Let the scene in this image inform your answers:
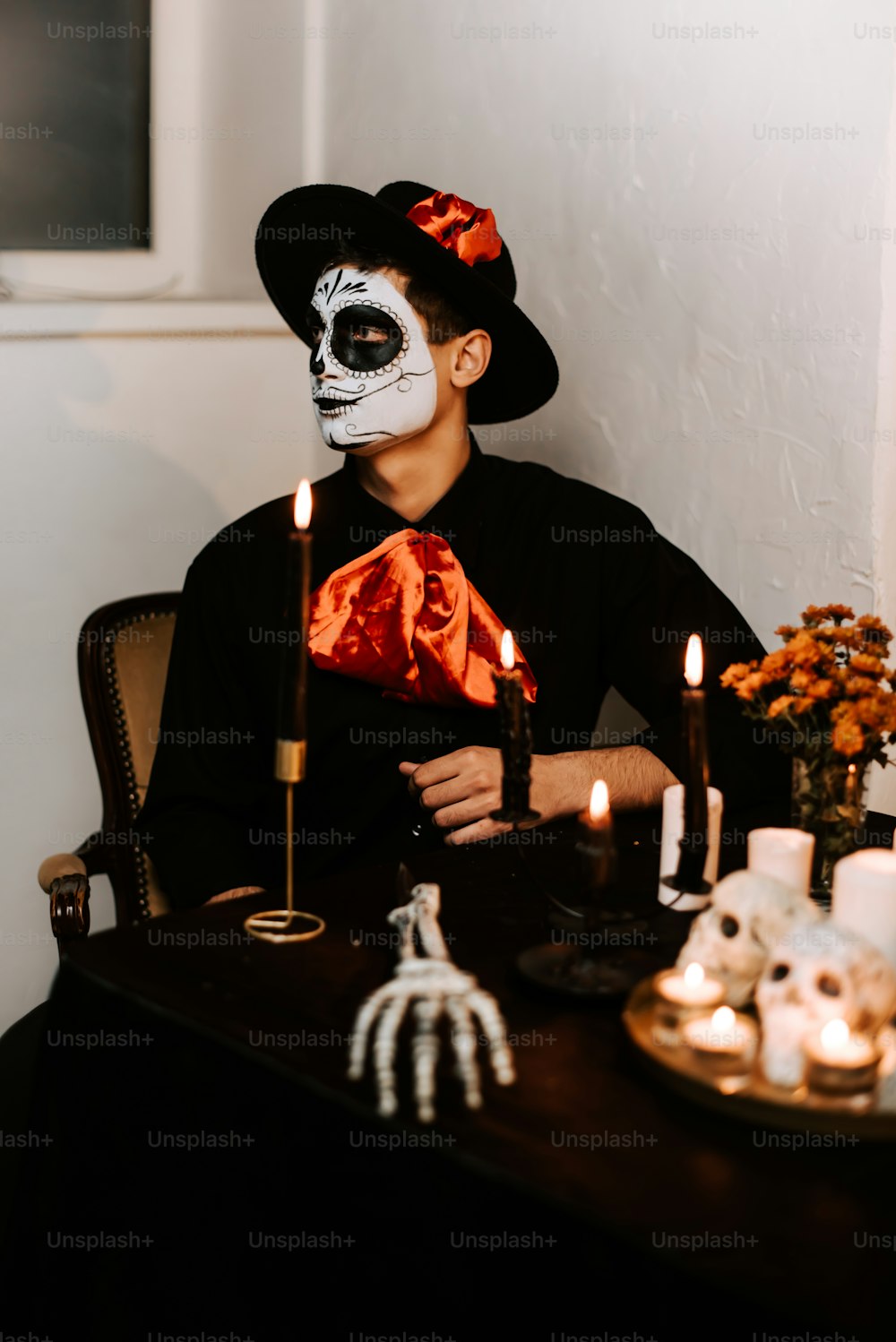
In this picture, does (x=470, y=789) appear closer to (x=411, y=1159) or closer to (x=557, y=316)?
(x=411, y=1159)

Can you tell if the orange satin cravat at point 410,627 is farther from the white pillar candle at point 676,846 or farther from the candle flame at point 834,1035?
the candle flame at point 834,1035

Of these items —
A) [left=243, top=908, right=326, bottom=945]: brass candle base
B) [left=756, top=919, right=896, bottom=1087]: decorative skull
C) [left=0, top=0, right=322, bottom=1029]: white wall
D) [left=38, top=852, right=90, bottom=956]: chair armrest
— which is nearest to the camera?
[left=756, top=919, right=896, bottom=1087]: decorative skull

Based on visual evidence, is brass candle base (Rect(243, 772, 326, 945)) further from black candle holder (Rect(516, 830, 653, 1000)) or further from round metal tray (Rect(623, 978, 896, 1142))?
round metal tray (Rect(623, 978, 896, 1142))

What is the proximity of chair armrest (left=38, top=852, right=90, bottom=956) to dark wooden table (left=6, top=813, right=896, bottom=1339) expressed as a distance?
2.01ft

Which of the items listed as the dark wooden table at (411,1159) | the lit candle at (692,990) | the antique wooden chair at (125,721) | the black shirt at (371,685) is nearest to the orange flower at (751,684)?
the dark wooden table at (411,1159)

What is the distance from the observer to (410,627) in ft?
6.40

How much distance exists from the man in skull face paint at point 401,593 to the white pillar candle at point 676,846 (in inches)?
18.6

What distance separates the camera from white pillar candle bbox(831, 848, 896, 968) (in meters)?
1.11

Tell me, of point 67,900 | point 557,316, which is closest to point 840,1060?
point 67,900

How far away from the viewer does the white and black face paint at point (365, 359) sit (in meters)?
2.02

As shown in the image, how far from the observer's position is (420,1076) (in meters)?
0.99

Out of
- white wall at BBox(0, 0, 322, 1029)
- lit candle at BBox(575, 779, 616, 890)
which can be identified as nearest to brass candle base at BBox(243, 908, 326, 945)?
lit candle at BBox(575, 779, 616, 890)

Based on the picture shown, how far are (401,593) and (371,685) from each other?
155 millimetres

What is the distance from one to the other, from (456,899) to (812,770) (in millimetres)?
390
